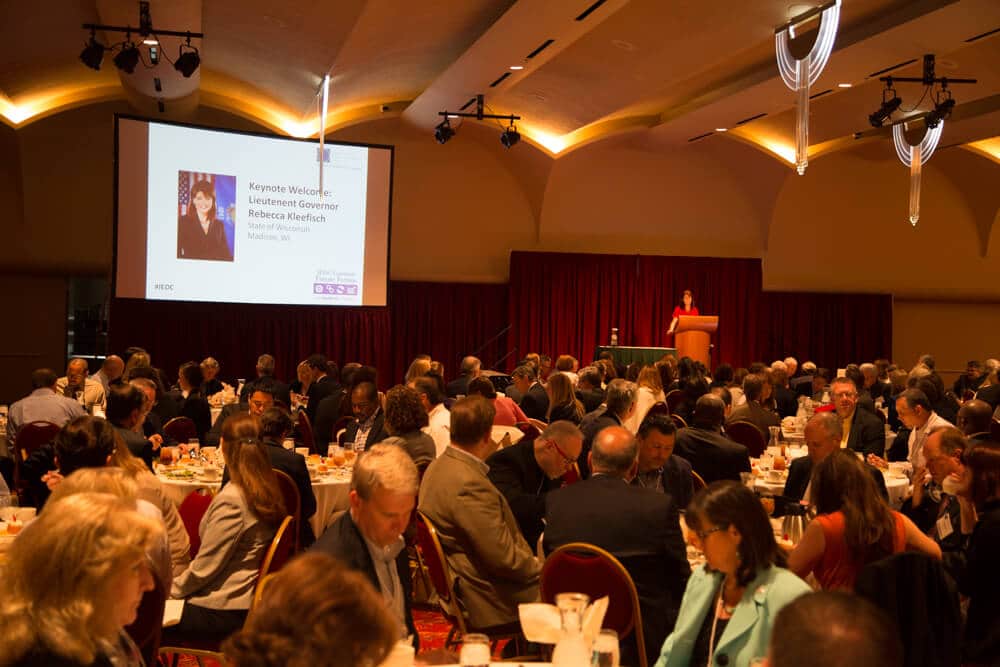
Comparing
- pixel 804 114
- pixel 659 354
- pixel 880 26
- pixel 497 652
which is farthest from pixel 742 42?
pixel 497 652

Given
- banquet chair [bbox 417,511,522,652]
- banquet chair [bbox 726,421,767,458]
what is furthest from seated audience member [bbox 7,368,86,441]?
banquet chair [bbox 726,421,767,458]

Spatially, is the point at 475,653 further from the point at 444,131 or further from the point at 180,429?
the point at 444,131

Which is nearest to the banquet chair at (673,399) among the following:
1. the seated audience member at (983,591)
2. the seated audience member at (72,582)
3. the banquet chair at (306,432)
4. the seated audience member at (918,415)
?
the seated audience member at (918,415)

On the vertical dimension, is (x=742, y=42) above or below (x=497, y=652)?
above

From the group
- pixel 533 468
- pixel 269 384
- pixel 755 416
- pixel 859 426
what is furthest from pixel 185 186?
pixel 533 468

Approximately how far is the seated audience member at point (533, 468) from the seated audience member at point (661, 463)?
45cm

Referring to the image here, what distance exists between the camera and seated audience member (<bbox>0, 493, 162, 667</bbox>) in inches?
81.5

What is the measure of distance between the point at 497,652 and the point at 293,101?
35.9ft

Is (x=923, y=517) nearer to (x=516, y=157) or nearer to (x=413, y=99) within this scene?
(x=413, y=99)

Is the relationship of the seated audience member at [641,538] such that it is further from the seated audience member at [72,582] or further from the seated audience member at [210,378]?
the seated audience member at [210,378]

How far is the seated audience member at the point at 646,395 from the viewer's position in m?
8.73

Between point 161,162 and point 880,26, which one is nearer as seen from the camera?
point 880,26

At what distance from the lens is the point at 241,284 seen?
13.9 m

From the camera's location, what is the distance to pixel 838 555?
11.9 feet
